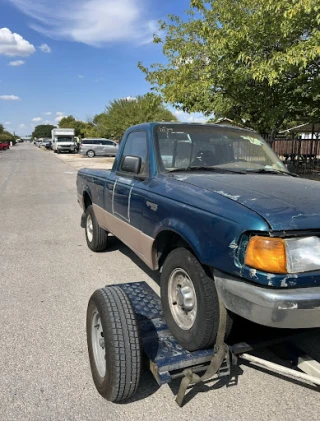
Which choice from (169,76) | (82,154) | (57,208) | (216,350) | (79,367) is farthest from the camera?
(82,154)

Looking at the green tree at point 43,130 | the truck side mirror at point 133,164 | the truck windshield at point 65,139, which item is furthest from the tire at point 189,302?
the green tree at point 43,130

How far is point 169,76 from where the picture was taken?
11141 millimetres

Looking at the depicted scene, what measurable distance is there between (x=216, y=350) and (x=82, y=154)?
34.8 m

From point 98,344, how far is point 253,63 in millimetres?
7451

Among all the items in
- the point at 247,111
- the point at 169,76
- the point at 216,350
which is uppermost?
the point at 169,76

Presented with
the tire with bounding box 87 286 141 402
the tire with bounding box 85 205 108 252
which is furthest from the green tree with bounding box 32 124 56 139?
the tire with bounding box 87 286 141 402

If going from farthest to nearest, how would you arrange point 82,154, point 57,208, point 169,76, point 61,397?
point 82,154
point 169,76
point 57,208
point 61,397

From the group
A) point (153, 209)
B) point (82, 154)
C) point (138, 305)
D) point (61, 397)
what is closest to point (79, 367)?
point (61, 397)

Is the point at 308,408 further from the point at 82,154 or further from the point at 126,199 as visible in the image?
the point at 82,154

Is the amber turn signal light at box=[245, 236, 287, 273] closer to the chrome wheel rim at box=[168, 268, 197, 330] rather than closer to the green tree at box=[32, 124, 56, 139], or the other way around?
the chrome wheel rim at box=[168, 268, 197, 330]

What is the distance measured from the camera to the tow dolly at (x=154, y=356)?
7.49 feet

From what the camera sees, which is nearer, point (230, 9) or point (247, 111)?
point (230, 9)

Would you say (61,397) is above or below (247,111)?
below

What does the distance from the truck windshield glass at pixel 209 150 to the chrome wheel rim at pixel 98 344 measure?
1453mm
